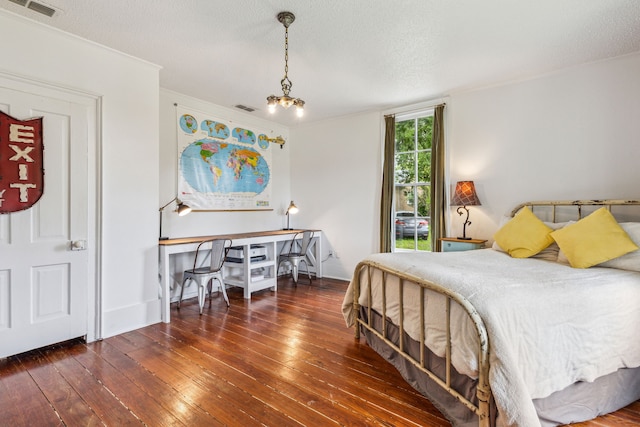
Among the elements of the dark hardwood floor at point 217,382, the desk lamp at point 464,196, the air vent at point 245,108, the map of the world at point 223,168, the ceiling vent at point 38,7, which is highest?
the air vent at point 245,108

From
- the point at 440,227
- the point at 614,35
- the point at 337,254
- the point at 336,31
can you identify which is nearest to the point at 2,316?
the point at 336,31

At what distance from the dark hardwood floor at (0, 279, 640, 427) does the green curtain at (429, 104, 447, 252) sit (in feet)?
6.14

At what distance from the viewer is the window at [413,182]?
4414 millimetres

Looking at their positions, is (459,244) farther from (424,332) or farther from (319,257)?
(319,257)

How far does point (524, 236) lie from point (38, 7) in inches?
172

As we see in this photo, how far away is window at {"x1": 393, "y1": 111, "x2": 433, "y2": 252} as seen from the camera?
4414 millimetres

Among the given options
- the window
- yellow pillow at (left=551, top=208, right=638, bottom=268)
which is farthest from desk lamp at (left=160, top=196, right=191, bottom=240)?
yellow pillow at (left=551, top=208, right=638, bottom=268)

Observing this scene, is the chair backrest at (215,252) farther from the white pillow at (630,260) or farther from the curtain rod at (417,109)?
the white pillow at (630,260)

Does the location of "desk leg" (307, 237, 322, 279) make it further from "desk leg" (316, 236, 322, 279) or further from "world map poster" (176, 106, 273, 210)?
"world map poster" (176, 106, 273, 210)

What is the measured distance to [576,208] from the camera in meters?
3.22

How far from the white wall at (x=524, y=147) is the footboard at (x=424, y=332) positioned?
6.62ft

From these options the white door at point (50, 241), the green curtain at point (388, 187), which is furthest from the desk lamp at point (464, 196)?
the white door at point (50, 241)

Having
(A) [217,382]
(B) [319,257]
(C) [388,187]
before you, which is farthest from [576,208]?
(A) [217,382]

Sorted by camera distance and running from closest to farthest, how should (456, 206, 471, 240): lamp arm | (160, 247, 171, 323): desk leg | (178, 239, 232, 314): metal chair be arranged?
(160, 247, 171, 323): desk leg, (178, 239, 232, 314): metal chair, (456, 206, 471, 240): lamp arm
